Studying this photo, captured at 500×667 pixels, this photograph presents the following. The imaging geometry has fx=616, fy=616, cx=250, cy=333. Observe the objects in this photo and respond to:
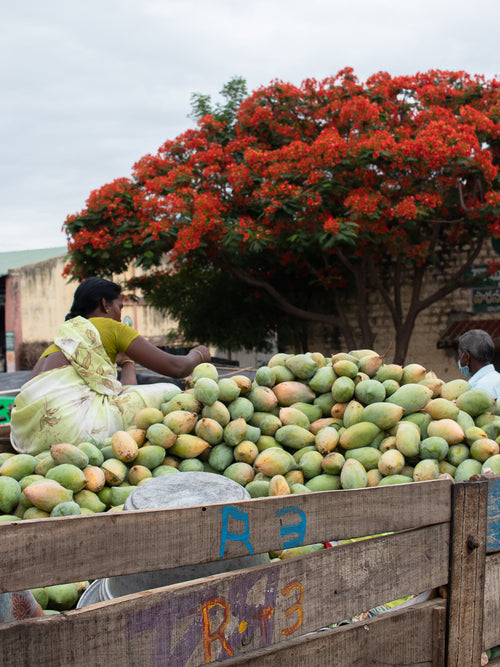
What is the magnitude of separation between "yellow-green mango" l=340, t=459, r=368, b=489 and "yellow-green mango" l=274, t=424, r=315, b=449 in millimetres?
230

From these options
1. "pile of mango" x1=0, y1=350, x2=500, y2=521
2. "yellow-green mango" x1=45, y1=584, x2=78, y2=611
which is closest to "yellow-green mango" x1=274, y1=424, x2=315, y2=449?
"pile of mango" x1=0, y1=350, x2=500, y2=521

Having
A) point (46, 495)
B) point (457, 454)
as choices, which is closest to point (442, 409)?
point (457, 454)

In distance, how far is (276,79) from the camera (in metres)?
8.85

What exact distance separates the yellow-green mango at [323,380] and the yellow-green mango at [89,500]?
90cm

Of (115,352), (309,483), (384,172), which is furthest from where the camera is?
(384,172)

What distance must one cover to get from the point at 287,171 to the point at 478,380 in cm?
478

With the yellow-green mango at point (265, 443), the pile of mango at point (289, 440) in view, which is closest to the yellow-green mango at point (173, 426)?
the pile of mango at point (289, 440)

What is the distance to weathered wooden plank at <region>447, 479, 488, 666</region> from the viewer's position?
1473 millimetres

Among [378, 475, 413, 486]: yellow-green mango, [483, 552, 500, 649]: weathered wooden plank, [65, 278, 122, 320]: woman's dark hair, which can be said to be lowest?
[483, 552, 500, 649]: weathered wooden plank

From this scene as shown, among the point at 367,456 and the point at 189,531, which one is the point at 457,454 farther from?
the point at 189,531

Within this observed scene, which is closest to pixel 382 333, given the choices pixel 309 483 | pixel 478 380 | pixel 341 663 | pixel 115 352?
pixel 478 380

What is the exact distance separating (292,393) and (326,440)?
31cm

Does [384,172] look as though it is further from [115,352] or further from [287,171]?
[115,352]

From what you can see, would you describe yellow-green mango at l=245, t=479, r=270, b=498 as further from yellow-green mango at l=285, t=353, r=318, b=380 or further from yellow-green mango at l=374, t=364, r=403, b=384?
yellow-green mango at l=374, t=364, r=403, b=384
